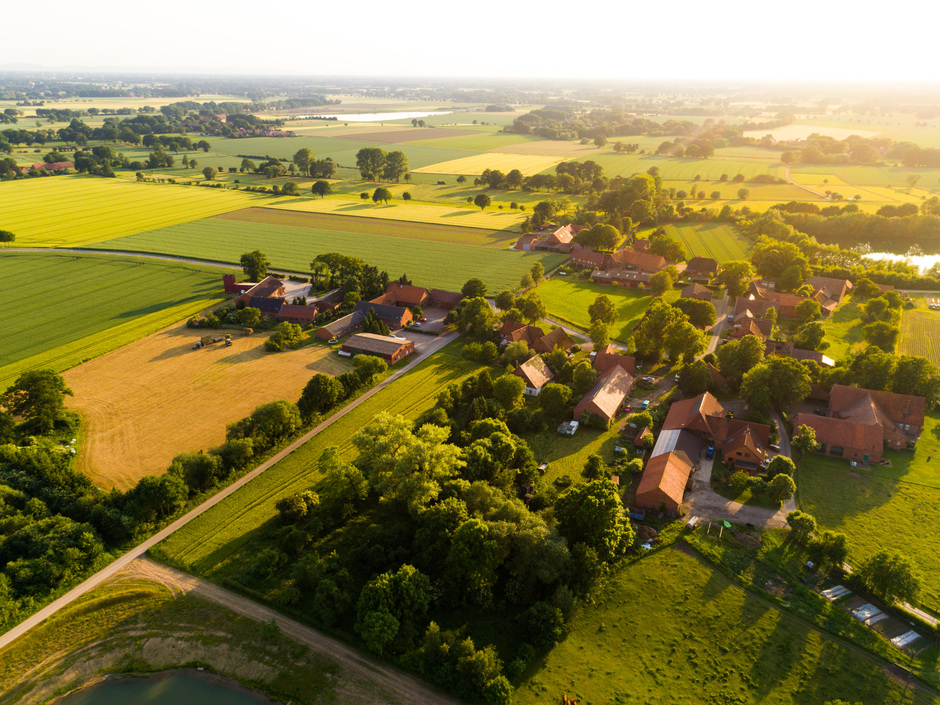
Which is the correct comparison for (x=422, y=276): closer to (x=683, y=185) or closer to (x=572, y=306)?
(x=572, y=306)

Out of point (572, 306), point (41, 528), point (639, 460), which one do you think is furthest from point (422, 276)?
point (41, 528)

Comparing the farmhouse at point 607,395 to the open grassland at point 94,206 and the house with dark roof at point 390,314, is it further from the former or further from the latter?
the open grassland at point 94,206

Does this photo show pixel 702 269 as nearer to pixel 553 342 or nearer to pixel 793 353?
pixel 793 353

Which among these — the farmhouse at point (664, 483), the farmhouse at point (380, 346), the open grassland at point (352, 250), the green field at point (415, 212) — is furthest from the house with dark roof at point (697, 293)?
the green field at point (415, 212)

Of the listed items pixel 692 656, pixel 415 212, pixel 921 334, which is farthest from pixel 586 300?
pixel 415 212

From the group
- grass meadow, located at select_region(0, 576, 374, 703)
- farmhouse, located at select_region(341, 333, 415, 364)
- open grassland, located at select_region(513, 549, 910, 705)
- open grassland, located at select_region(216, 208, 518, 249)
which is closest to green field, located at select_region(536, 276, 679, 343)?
open grassland, located at select_region(216, 208, 518, 249)

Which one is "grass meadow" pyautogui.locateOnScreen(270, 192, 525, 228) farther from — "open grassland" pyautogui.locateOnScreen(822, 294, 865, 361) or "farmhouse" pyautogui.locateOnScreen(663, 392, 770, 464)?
"farmhouse" pyautogui.locateOnScreen(663, 392, 770, 464)
